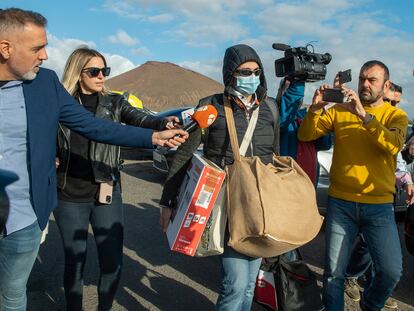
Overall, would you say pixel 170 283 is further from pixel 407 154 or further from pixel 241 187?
pixel 407 154

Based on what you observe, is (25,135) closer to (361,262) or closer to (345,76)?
(345,76)

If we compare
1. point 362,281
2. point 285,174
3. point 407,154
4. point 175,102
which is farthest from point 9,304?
point 175,102

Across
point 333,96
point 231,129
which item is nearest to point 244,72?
point 231,129

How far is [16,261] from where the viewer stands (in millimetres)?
2230

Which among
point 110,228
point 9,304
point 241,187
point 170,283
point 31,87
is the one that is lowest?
point 170,283

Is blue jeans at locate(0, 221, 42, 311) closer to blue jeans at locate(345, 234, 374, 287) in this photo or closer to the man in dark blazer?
the man in dark blazer

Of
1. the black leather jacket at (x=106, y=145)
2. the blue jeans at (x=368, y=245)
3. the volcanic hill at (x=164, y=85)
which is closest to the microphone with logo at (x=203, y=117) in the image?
the black leather jacket at (x=106, y=145)

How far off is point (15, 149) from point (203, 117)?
102cm

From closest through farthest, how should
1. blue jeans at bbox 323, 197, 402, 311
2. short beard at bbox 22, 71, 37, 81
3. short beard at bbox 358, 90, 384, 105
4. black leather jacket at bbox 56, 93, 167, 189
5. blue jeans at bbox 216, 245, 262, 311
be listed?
short beard at bbox 22, 71, 37, 81 → blue jeans at bbox 216, 245, 262, 311 → black leather jacket at bbox 56, 93, 167, 189 → blue jeans at bbox 323, 197, 402, 311 → short beard at bbox 358, 90, 384, 105

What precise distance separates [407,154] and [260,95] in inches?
62.6

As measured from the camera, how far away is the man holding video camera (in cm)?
303

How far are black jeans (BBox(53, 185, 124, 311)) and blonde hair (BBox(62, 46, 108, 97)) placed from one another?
781 millimetres

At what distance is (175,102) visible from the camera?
139 ft

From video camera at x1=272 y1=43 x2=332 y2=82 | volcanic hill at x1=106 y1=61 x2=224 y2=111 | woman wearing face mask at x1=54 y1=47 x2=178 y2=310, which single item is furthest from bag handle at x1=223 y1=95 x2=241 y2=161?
volcanic hill at x1=106 y1=61 x2=224 y2=111
